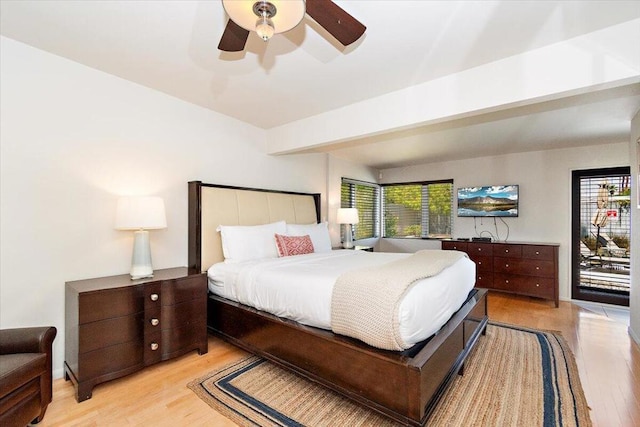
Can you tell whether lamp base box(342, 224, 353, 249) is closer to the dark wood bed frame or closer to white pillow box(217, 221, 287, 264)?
white pillow box(217, 221, 287, 264)

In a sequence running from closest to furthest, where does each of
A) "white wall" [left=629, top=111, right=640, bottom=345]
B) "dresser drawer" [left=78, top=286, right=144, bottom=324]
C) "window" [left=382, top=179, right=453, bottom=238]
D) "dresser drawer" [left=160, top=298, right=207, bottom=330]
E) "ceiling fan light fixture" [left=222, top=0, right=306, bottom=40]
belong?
"ceiling fan light fixture" [left=222, top=0, right=306, bottom=40] → "dresser drawer" [left=78, top=286, right=144, bottom=324] → "dresser drawer" [left=160, top=298, right=207, bottom=330] → "white wall" [left=629, top=111, right=640, bottom=345] → "window" [left=382, top=179, right=453, bottom=238]

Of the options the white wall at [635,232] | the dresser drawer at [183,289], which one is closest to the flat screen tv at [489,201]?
the white wall at [635,232]

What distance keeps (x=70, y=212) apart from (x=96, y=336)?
3.29 ft

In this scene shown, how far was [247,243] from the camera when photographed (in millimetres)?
3135

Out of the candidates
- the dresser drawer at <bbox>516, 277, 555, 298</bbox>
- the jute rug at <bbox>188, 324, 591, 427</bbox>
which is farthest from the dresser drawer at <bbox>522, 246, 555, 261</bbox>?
the jute rug at <bbox>188, 324, 591, 427</bbox>

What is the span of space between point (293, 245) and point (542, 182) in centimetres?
410

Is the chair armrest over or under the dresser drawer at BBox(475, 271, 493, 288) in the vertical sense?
over

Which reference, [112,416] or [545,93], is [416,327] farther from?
[112,416]

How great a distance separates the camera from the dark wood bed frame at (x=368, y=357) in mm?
1602

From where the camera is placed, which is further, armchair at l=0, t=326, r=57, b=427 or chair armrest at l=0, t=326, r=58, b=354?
chair armrest at l=0, t=326, r=58, b=354

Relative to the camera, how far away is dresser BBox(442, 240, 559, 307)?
4.23 m

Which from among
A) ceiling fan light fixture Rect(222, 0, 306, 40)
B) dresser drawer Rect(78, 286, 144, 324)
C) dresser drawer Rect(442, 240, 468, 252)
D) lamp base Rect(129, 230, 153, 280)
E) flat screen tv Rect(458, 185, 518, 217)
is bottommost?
dresser drawer Rect(78, 286, 144, 324)

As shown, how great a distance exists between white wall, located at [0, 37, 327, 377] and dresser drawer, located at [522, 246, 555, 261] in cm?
465

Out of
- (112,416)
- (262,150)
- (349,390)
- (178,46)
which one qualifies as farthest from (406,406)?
(262,150)
